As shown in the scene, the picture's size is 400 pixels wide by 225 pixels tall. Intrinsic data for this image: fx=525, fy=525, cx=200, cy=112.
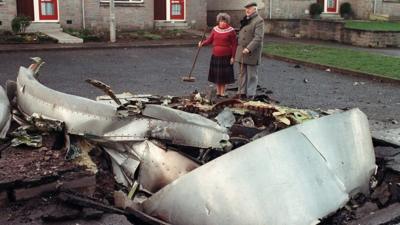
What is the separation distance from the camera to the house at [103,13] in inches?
839

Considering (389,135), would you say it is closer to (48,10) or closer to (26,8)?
(48,10)

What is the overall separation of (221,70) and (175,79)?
10.5 ft

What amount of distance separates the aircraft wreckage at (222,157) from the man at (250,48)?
2.85m

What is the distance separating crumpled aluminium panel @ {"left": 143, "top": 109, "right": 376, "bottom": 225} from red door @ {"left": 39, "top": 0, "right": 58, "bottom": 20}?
18550mm

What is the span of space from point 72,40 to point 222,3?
10.6 m

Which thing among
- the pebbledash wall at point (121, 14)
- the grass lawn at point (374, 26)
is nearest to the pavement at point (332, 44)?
the grass lawn at point (374, 26)

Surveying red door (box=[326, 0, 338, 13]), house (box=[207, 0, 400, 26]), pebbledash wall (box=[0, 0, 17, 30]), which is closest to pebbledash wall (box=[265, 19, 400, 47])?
house (box=[207, 0, 400, 26])

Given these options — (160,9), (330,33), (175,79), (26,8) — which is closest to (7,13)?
(26,8)

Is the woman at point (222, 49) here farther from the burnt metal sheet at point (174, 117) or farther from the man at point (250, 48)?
the burnt metal sheet at point (174, 117)

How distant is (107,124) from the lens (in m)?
5.66

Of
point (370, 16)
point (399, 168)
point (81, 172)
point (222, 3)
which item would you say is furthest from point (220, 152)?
point (370, 16)

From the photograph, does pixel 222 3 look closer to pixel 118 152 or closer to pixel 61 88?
pixel 61 88

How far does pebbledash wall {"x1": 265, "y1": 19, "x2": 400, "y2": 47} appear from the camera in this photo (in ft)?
69.5

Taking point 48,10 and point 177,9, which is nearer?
point 48,10
